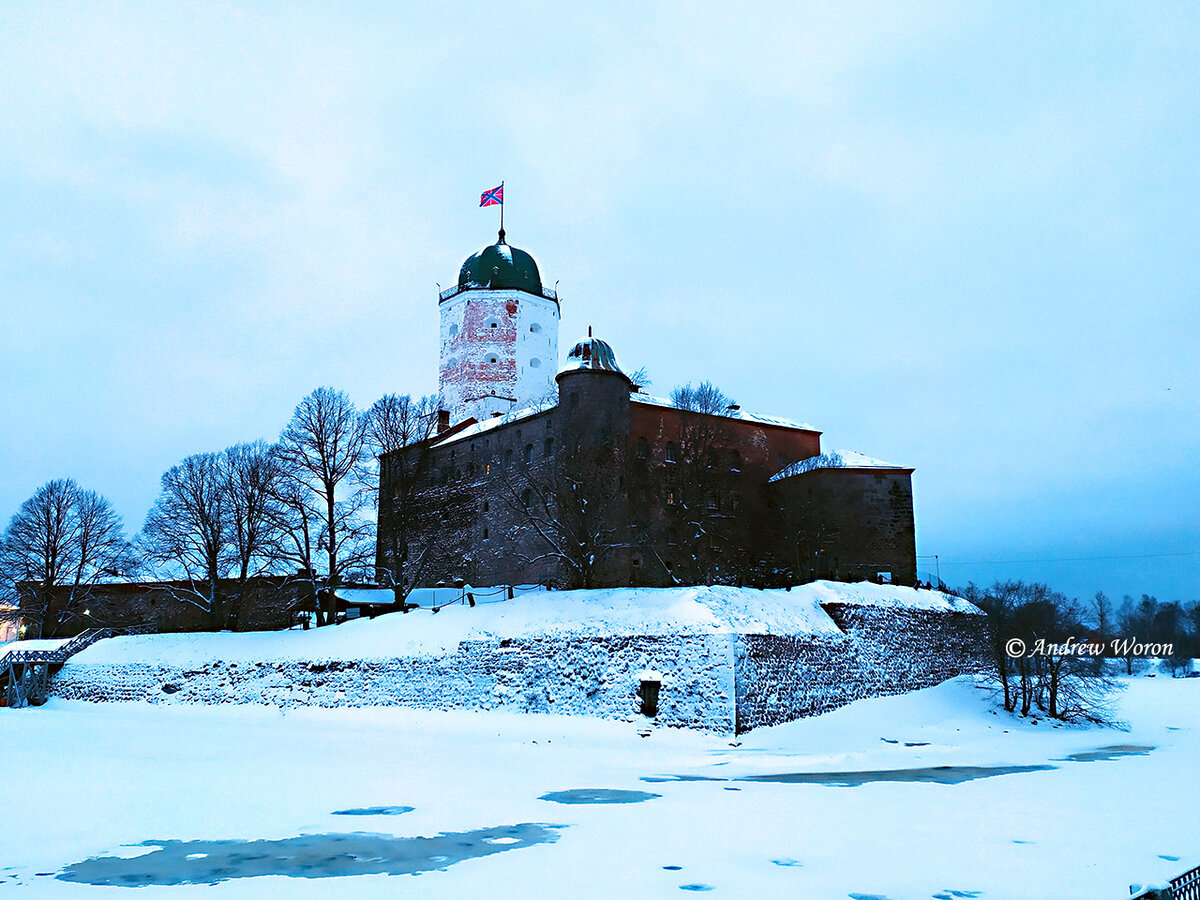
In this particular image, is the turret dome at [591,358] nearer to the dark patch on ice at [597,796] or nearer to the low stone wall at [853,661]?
the low stone wall at [853,661]

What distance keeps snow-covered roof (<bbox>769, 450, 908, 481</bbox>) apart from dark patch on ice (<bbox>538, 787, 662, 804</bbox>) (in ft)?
98.8

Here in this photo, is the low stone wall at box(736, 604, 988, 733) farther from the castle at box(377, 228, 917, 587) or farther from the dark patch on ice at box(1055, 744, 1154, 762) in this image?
the dark patch on ice at box(1055, 744, 1154, 762)

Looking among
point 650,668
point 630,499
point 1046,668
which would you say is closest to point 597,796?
point 650,668

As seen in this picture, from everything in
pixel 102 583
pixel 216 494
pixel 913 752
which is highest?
pixel 216 494

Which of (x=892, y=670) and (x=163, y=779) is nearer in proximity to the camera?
(x=163, y=779)

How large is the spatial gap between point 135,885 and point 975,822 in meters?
10.0

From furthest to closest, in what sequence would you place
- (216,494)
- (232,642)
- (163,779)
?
1. (216,494)
2. (232,642)
3. (163,779)

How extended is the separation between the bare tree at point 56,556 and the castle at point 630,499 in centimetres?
1600

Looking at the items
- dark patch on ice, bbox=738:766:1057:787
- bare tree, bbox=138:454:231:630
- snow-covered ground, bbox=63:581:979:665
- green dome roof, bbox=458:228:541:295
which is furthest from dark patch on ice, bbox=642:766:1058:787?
green dome roof, bbox=458:228:541:295

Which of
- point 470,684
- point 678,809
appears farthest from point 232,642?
point 678,809

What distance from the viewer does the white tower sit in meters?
60.1

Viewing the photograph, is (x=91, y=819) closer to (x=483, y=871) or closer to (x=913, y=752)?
(x=483, y=871)

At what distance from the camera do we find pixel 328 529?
39.4 m

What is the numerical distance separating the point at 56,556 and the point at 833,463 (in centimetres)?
4154
